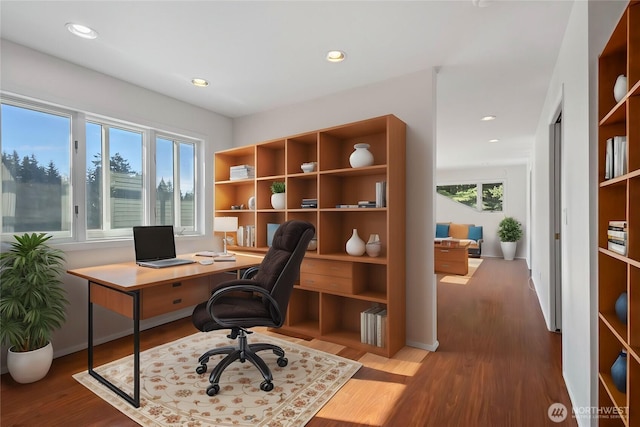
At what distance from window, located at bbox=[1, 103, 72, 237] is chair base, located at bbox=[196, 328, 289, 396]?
1.79 metres

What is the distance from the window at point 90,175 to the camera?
263 cm

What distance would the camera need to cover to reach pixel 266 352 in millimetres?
2797

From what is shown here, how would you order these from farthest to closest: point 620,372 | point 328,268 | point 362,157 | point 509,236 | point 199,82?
point 509,236 → point 199,82 → point 328,268 → point 362,157 → point 620,372

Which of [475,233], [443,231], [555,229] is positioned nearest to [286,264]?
[555,229]

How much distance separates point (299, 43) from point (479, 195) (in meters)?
8.23

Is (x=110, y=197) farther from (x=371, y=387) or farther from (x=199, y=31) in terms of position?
(x=371, y=387)

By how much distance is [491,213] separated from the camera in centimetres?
901

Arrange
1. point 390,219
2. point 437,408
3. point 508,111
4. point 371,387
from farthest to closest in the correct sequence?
1. point 508,111
2. point 390,219
3. point 371,387
4. point 437,408

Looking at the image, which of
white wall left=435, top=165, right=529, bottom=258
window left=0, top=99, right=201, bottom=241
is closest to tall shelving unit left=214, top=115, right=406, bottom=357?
window left=0, top=99, right=201, bottom=241

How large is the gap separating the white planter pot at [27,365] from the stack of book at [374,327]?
2499 mm

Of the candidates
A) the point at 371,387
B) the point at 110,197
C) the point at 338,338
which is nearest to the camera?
the point at 371,387

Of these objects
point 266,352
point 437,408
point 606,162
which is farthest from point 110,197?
point 606,162

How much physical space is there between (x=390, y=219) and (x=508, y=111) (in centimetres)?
268

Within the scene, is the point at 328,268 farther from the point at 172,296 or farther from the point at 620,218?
the point at 620,218
